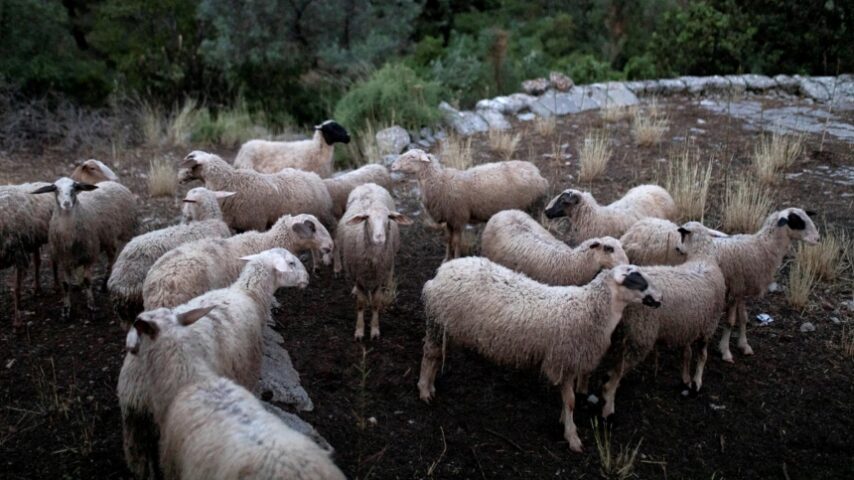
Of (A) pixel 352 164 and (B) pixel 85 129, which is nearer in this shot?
(A) pixel 352 164

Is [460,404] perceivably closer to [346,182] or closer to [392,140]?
[346,182]

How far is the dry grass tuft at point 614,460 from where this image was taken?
4820 millimetres

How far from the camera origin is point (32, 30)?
41.2 ft

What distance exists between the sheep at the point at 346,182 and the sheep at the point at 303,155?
87 centimetres

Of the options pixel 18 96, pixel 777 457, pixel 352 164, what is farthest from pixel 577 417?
pixel 18 96

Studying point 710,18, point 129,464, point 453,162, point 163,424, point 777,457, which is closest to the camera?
point 163,424

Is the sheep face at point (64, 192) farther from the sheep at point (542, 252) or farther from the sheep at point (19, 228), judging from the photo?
the sheep at point (542, 252)

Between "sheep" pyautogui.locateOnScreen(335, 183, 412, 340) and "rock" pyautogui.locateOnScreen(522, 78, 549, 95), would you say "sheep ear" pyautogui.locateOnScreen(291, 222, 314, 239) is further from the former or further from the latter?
"rock" pyautogui.locateOnScreen(522, 78, 549, 95)

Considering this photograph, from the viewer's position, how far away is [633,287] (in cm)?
520

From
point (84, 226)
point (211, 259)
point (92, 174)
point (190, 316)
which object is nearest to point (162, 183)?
point (92, 174)

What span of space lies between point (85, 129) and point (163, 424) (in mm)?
9451

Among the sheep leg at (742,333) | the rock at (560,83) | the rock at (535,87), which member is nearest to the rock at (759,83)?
the rock at (560,83)

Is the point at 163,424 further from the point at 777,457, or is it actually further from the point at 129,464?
the point at 777,457

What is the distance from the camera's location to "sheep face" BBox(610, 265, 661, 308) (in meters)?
5.18
